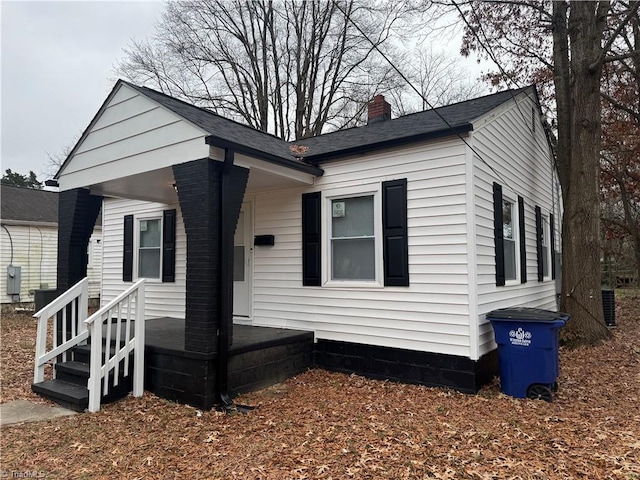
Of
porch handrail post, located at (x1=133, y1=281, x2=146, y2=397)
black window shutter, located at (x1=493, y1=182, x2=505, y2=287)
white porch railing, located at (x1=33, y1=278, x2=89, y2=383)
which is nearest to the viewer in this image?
porch handrail post, located at (x1=133, y1=281, x2=146, y2=397)

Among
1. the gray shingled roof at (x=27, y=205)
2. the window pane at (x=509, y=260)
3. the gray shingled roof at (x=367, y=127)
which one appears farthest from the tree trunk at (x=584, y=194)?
the gray shingled roof at (x=27, y=205)

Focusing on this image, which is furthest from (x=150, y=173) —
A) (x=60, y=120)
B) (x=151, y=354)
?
(x=60, y=120)

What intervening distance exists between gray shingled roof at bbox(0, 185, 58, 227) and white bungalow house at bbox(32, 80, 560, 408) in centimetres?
1078

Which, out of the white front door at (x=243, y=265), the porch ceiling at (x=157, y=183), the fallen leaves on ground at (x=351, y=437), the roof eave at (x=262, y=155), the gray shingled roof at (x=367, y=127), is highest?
the gray shingled roof at (x=367, y=127)

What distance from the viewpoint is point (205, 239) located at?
169 inches

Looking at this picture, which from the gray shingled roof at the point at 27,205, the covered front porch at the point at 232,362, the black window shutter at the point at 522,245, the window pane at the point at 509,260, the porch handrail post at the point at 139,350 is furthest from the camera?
the gray shingled roof at the point at 27,205

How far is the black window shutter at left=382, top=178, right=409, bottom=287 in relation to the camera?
515 cm

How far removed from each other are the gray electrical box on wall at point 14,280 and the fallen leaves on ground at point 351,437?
36.2 ft

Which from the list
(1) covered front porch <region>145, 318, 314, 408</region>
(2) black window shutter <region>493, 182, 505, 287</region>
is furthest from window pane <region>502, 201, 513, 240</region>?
(1) covered front porch <region>145, 318, 314, 408</region>

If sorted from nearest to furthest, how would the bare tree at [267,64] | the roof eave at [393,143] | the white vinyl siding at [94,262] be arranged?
the roof eave at [393,143] < the white vinyl siding at [94,262] < the bare tree at [267,64]

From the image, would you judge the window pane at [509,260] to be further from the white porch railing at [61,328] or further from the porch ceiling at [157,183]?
the white porch railing at [61,328]

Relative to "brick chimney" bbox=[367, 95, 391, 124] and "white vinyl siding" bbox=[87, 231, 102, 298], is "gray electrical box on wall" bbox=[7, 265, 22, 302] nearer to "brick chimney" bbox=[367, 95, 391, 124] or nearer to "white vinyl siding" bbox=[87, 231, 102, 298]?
"white vinyl siding" bbox=[87, 231, 102, 298]

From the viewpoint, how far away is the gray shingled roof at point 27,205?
14430 mm

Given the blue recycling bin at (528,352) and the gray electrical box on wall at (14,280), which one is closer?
the blue recycling bin at (528,352)
